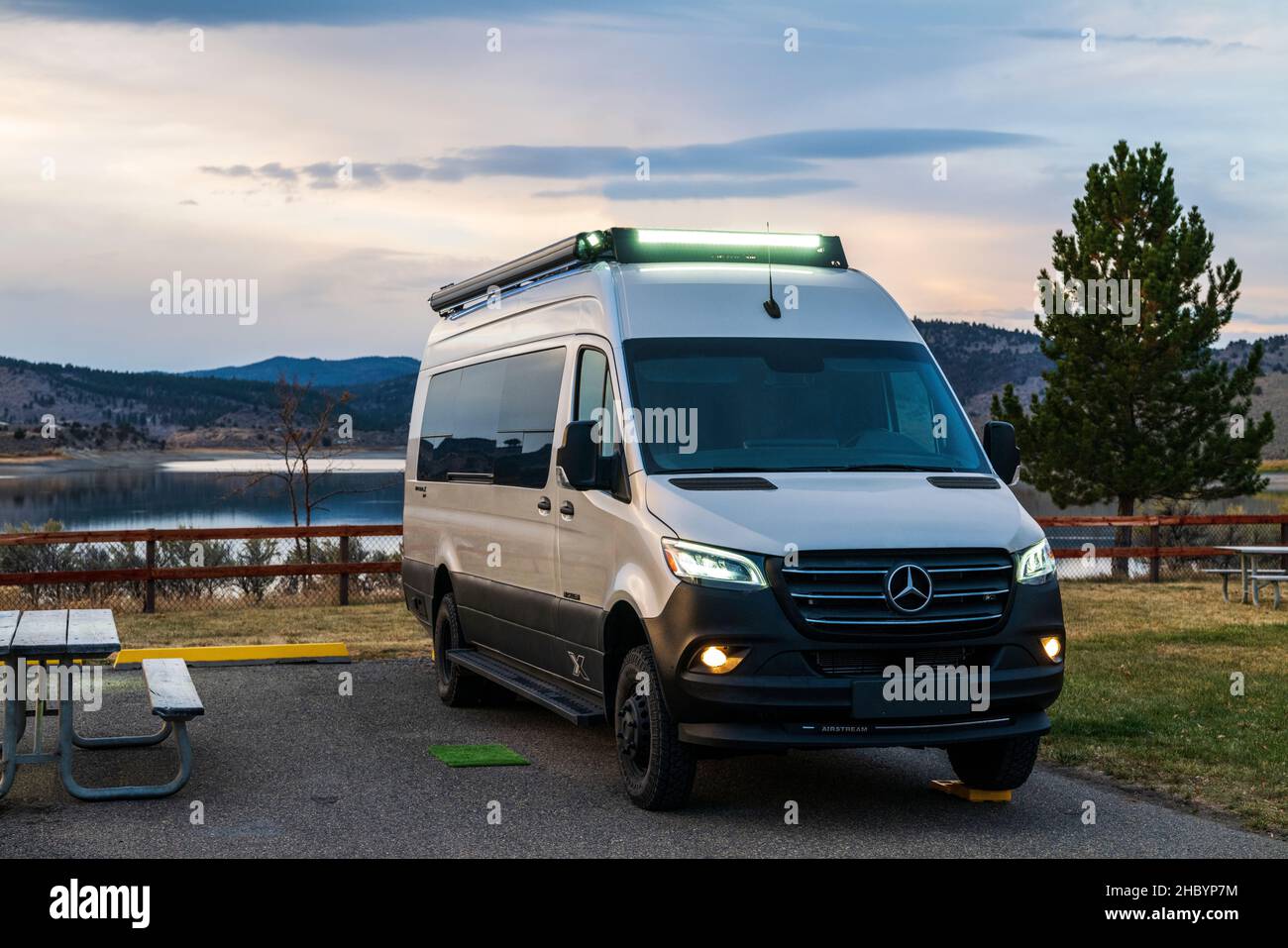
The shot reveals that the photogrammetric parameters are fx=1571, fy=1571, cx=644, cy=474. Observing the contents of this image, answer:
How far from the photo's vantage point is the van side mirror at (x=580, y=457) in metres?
8.06

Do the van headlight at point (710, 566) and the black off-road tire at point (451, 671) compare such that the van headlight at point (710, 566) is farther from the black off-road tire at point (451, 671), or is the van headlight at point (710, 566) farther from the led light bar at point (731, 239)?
the black off-road tire at point (451, 671)

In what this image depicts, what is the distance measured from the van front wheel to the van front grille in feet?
2.92

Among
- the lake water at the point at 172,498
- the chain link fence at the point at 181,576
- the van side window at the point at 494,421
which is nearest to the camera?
the van side window at the point at 494,421

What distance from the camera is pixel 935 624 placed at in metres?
7.27

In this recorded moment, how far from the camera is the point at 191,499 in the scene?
210 feet

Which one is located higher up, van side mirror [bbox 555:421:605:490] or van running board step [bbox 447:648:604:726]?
van side mirror [bbox 555:421:605:490]

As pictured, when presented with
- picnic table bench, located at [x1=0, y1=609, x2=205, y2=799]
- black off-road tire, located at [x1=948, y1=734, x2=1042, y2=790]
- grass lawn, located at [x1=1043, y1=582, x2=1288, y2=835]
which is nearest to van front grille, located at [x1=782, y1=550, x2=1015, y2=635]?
black off-road tire, located at [x1=948, y1=734, x2=1042, y2=790]

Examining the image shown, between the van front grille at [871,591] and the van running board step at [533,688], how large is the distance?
168 centimetres

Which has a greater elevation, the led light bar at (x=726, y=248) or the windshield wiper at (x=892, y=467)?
the led light bar at (x=726, y=248)

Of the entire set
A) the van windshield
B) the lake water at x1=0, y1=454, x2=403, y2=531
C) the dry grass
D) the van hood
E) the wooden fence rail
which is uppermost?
the van windshield

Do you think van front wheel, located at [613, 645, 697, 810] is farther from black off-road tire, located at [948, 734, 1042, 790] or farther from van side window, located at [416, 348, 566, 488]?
van side window, located at [416, 348, 566, 488]

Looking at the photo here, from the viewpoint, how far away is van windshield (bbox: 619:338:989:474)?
26.4ft

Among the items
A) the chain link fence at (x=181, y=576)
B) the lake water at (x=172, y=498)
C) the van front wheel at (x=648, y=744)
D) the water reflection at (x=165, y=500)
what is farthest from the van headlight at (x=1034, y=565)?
the water reflection at (x=165, y=500)

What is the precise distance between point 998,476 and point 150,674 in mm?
4987
